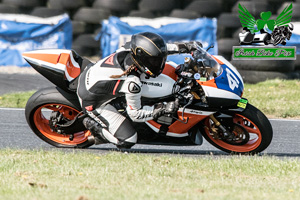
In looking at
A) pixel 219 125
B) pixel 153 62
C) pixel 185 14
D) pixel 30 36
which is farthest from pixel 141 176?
pixel 30 36

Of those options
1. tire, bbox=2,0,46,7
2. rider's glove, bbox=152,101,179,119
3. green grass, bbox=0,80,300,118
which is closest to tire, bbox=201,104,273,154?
rider's glove, bbox=152,101,179,119

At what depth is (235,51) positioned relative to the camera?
483 inches

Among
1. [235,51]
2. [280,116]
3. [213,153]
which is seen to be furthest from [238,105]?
[235,51]

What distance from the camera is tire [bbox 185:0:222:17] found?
41.9 feet

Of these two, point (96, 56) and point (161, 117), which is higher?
point (161, 117)

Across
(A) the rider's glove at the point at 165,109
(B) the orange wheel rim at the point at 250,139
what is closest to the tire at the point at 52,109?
(A) the rider's glove at the point at 165,109

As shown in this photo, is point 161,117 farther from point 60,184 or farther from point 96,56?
point 96,56

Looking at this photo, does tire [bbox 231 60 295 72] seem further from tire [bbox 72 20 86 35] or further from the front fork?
the front fork

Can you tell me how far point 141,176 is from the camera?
4.85 metres

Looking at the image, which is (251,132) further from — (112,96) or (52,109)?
(52,109)

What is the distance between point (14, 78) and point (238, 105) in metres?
8.16

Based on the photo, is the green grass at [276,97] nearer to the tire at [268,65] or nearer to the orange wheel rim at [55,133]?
the tire at [268,65]

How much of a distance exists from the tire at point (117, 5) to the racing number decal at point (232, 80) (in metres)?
8.03

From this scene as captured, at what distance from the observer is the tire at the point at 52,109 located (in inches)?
242
